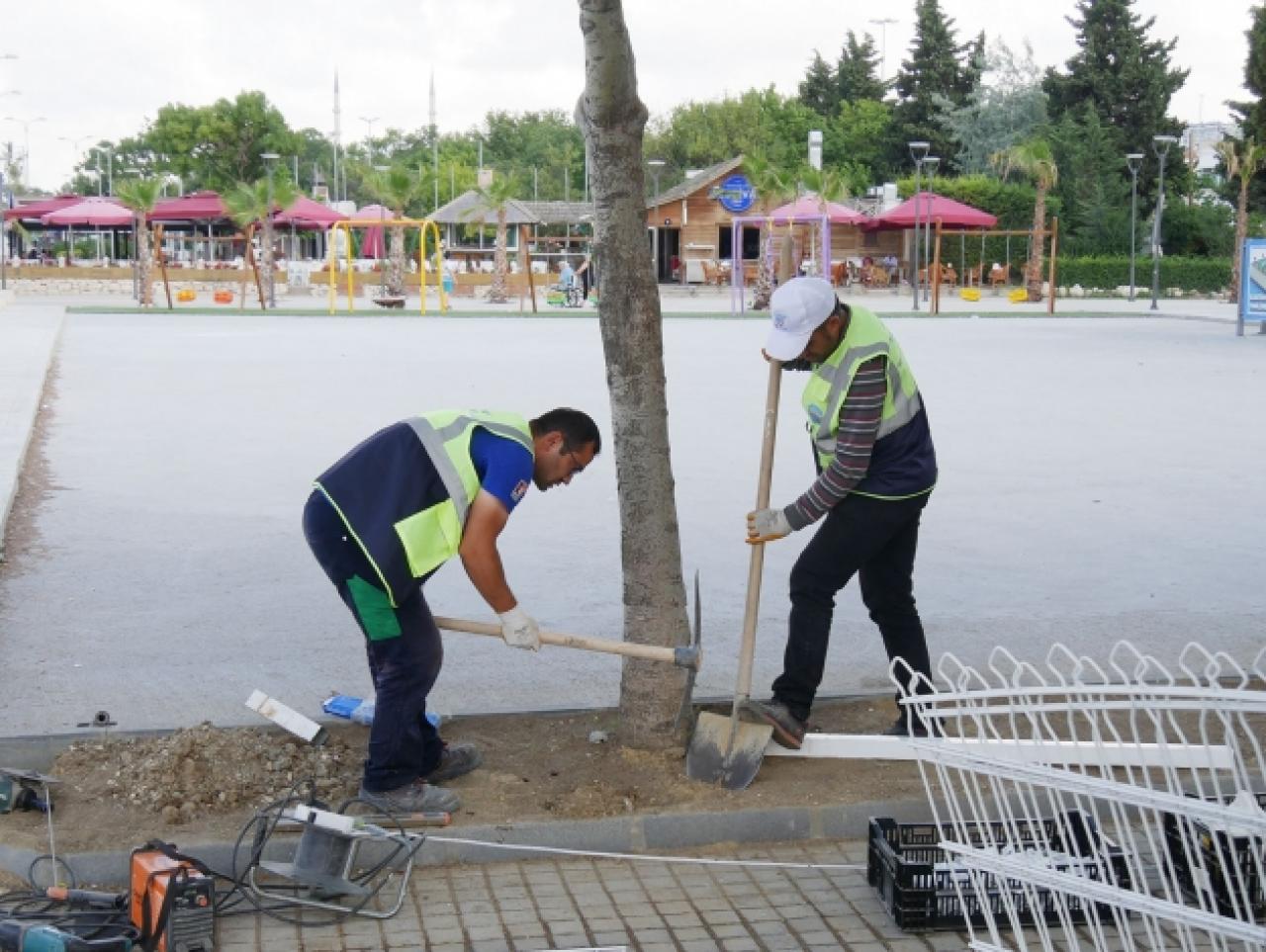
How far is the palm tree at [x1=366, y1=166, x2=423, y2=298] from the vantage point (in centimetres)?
4278

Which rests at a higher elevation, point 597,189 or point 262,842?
point 597,189

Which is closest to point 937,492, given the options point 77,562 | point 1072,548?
point 1072,548

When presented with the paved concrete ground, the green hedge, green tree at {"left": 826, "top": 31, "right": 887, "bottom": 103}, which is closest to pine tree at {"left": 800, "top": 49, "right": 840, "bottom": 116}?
green tree at {"left": 826, "top": 31, "right": 887, "bottom": 103}

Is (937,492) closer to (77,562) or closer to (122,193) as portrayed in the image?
(77,562)

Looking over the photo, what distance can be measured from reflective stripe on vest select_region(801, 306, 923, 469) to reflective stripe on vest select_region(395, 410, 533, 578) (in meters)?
1.08

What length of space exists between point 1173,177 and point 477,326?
43453 millimetres

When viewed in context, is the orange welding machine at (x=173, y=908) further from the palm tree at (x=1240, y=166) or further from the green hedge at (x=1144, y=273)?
the green hedge at (x=1144, y=273)

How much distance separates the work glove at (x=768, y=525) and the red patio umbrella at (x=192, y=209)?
44.8 metres

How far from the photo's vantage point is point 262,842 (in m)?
4.56

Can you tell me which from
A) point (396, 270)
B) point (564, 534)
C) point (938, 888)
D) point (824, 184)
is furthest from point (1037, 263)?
point (938, 888)

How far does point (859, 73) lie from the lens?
8675cm

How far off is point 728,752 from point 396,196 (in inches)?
1641

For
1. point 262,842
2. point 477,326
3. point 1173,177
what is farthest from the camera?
point 1173,177

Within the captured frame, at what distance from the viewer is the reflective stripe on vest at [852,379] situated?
201 inches
